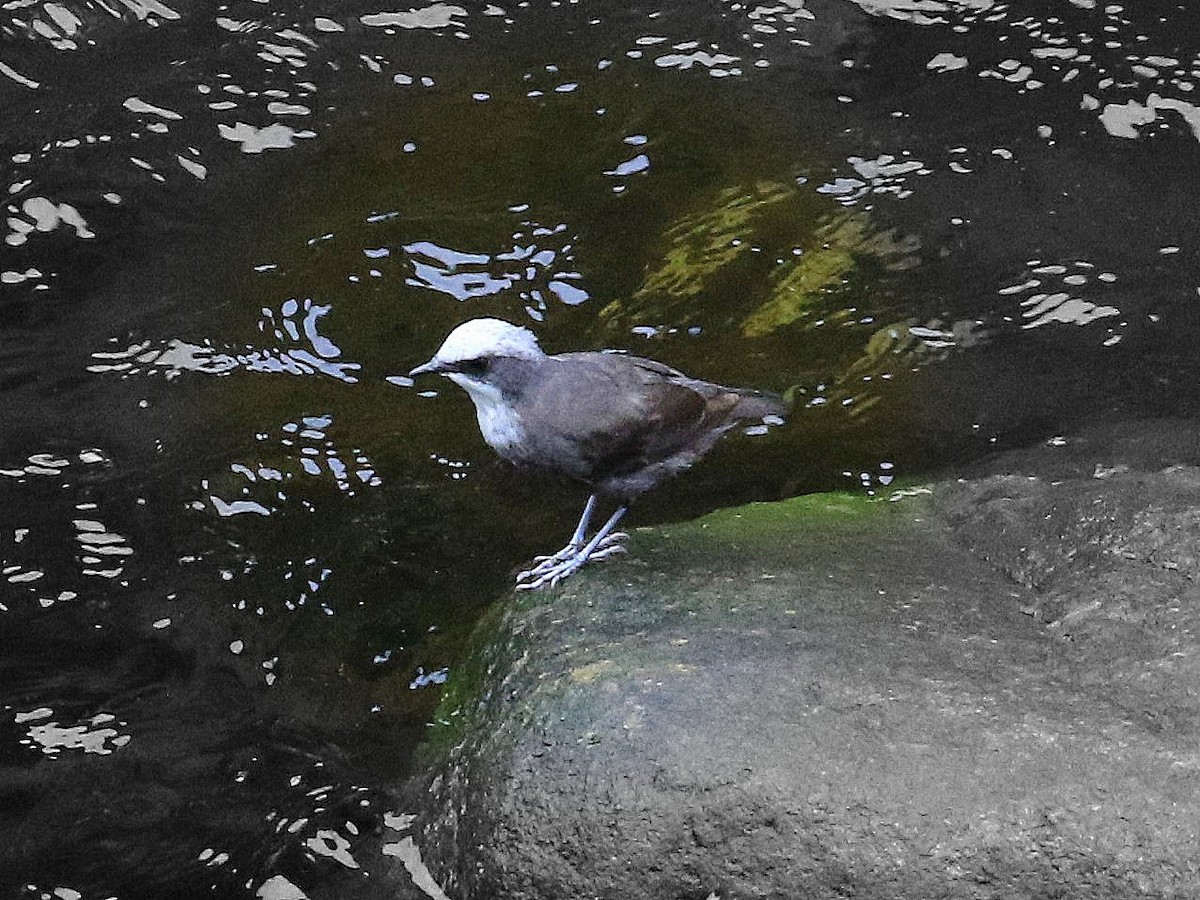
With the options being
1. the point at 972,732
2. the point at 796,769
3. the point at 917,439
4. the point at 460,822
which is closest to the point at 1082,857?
the point at 972,732

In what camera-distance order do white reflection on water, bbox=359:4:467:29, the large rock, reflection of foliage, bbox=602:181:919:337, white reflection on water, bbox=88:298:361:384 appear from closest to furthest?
the large rock < white reflection on water, bbox=88:298:361:384 < reflection of foliage, bbox=602:181:919:337 < white reflection on water, bbox=359:4:467:29

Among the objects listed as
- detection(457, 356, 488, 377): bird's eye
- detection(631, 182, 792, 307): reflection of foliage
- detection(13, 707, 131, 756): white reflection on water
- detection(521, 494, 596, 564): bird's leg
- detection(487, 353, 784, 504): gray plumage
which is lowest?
detection(13, 707, 131, 756): white reflection on water

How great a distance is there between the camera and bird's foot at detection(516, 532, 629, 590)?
3.98 m

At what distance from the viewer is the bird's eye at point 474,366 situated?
3.98 metres

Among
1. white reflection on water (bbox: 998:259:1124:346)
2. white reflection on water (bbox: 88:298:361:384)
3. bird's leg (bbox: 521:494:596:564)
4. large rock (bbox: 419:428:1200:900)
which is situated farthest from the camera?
white reflection on water (bbox: 998:259:1124:346)

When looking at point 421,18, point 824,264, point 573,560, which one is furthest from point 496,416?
point 421,18

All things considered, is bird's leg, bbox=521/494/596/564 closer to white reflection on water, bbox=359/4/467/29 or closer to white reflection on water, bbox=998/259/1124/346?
white reflection on water, bbox=998/259/1124/346

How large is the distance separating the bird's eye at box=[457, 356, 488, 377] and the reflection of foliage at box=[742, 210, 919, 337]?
1.56 m

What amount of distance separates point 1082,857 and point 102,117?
5.06m

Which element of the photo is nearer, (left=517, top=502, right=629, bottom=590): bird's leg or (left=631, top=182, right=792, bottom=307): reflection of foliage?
(left=517, top=502, right=629, bottom=590): bird's leg

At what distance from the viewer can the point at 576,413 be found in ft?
13.0

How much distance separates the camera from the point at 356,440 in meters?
4.89

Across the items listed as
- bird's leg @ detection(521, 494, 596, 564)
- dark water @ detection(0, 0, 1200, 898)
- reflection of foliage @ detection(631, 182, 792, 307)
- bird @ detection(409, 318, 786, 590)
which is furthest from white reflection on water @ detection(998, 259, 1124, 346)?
bird's leg @ detection(521, 494, 596, 564)

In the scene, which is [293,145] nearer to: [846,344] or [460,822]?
[846,344]
